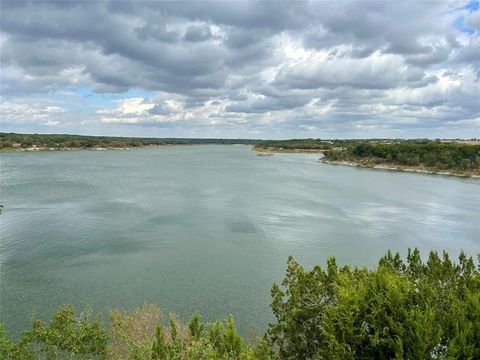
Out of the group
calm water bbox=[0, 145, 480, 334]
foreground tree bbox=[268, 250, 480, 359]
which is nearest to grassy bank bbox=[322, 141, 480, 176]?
calm water bbox=[0, 145, 480, 334]

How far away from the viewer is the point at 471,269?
12.6 m

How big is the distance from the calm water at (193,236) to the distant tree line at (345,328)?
6.52m

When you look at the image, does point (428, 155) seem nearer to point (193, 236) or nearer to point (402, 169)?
point (402, 169)

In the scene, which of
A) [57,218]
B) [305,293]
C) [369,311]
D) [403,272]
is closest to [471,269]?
[403,272]

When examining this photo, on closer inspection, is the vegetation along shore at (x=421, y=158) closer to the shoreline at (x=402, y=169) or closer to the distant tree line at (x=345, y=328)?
the shoreline at (x=402, y=169)

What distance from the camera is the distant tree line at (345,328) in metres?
8.91

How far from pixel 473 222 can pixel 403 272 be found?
35.6 m

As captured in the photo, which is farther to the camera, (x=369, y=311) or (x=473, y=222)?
(x=473, y=222)

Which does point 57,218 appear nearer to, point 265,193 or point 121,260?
point 121,260

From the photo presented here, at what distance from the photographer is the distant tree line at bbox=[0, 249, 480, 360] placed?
891 centimetres

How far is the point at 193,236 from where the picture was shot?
3450cm

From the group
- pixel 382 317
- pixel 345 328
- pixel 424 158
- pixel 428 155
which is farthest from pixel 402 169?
pixel 345 328

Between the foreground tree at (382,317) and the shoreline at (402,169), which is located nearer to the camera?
the foreground tree at (382,317)

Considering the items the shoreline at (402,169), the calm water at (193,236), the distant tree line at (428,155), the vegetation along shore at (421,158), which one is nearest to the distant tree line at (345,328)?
the calm water at (193,236)
